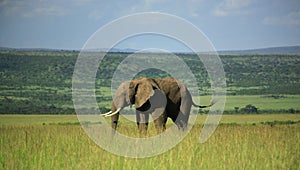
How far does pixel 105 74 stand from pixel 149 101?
8220 cm

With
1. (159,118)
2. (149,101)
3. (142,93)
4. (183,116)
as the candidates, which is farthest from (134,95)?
(183,116)

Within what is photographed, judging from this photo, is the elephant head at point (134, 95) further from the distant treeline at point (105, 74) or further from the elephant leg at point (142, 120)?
the distant treeline at point (105, 74)

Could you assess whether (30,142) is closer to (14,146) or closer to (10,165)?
(14,146)

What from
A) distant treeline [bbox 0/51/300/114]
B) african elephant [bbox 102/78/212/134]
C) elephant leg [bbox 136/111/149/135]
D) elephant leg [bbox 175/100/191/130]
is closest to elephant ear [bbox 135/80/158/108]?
african elephant [bbox 102/78/212/134]

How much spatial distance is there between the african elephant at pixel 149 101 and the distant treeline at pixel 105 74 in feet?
181

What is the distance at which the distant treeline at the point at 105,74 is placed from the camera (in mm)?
82562

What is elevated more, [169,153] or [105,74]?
[105,74]

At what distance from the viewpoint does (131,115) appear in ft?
61.1

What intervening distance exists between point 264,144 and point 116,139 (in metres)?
3.26

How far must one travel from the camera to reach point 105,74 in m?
97.6

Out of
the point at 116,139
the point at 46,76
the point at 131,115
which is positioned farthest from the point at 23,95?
the point at 116,139

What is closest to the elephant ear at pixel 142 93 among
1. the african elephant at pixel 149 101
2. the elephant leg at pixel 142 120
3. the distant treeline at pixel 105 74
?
the african elephant at pixel 149 101

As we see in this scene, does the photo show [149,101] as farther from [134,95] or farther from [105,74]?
[105,74]

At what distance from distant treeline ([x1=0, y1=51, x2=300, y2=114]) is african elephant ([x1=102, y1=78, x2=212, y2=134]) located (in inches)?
2177
